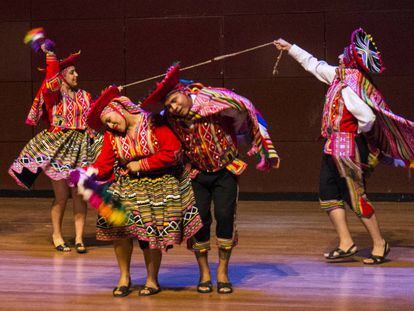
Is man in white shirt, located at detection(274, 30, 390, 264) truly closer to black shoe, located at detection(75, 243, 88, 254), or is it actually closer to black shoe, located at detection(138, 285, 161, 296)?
black shoe, located at detection(138, 285, 161, 296)

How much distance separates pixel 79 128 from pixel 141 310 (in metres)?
2.08

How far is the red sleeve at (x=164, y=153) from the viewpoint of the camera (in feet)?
14.6

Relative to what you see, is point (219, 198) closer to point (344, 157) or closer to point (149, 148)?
point (149, 148)

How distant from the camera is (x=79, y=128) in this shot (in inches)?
237

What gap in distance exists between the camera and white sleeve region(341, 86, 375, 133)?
17.4 ft

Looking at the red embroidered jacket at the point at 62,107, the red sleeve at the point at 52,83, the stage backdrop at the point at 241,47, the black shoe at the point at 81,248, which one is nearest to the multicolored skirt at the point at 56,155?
the red embroidered jacket at the point at 62,107

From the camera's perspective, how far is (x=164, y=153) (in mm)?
4449

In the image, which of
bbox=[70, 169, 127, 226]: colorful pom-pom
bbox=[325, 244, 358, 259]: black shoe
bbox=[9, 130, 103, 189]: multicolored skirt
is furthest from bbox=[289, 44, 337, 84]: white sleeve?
bbox=[70, 169, 127, 226]: colorful pom-pom

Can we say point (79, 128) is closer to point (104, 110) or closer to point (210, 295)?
point (104, 110)

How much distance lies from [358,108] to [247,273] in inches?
50.6

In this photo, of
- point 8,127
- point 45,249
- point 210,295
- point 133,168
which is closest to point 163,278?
point 210,295

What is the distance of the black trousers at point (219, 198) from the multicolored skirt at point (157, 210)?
4.3 inches

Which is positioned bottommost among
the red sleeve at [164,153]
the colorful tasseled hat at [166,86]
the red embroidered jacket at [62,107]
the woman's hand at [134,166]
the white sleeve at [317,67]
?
the woman's hand at [134,166]

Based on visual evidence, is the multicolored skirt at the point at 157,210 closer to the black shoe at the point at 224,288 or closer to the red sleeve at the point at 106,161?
the red sleeve at the point at 106,161
